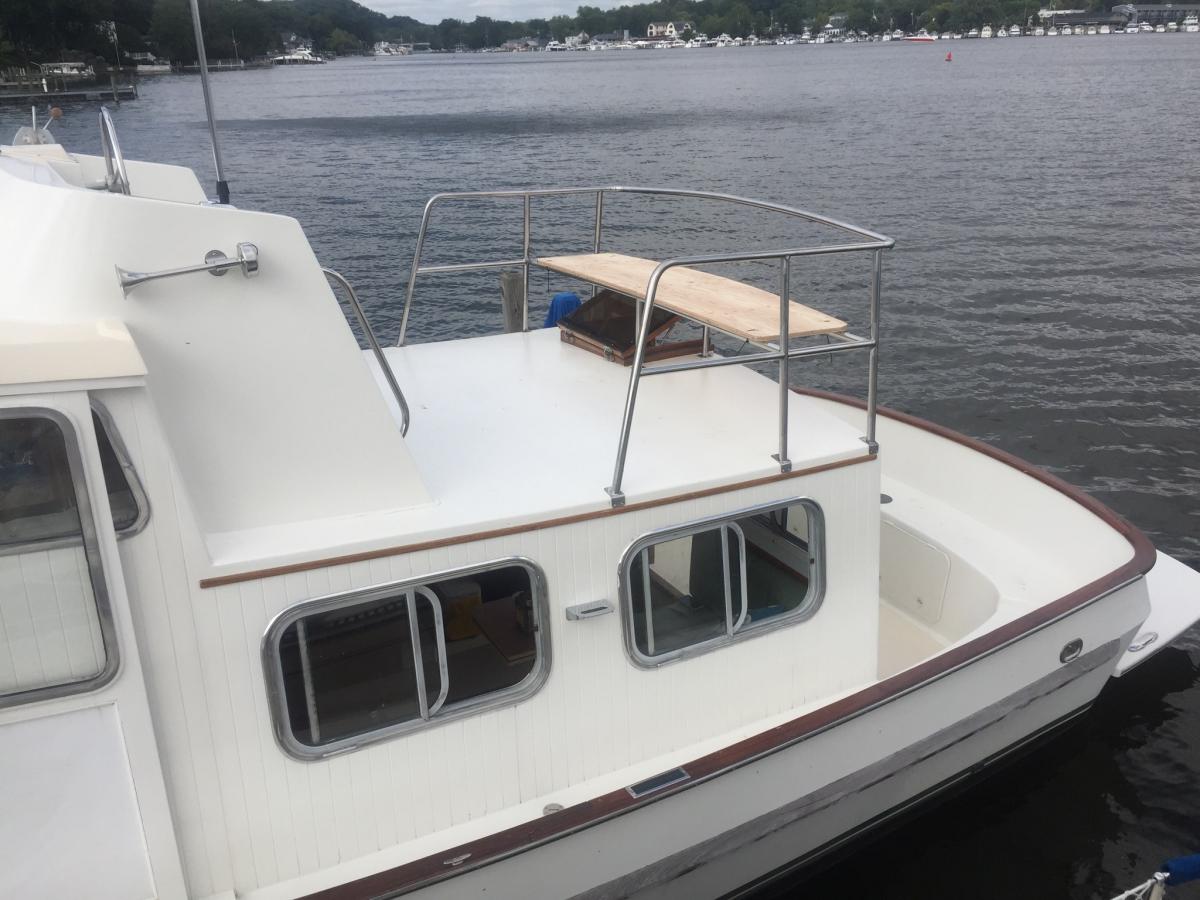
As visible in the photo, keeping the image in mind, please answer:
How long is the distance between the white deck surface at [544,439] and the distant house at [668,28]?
7653 inches

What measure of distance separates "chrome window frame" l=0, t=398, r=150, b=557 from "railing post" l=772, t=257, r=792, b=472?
2.74 meters

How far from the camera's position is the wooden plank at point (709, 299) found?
4664mm

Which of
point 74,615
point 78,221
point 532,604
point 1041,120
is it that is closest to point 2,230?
point 78,221

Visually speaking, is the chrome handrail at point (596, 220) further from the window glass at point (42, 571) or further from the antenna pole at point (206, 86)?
the window glass at point (42, 571)

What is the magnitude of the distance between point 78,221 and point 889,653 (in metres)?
5.28

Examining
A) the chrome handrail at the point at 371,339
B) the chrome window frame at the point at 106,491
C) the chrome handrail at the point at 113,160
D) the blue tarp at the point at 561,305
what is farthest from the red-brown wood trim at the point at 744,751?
the blue tarp at the point at 561,305

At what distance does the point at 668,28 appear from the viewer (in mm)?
187000

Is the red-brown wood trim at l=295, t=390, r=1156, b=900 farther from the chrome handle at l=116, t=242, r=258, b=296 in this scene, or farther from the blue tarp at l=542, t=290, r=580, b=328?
the blue tarp at l=542, t=290, r=580, b=328

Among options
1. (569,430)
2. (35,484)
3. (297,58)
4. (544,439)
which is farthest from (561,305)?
(297,58)

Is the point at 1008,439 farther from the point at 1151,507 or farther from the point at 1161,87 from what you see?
the point at 1161,87

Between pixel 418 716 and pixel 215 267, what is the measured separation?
2.01 m

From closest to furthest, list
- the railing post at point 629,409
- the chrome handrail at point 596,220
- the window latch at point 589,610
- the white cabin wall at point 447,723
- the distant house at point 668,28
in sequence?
the white cabin wall at point 447,723
the railing post at point 629,409
the window latch at point 589,610
the chrome handrail at point 596,220
the distant house at point 668,28

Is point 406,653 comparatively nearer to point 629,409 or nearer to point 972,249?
point 629,409

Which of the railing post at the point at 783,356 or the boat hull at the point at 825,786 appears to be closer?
the boat hull at the point at 825,786
